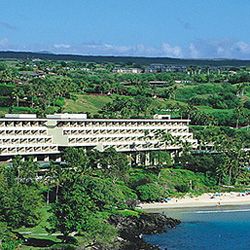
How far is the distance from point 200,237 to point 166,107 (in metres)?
91.2

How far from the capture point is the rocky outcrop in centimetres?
7388

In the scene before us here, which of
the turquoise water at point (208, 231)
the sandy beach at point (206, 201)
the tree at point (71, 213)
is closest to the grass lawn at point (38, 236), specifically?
the tree at point (71, 213)

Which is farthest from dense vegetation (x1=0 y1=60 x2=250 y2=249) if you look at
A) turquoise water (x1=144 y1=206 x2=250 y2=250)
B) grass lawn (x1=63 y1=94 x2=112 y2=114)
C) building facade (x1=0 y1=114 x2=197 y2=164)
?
turquoise water (x1=144 y1=206 x2=250 y2=250)

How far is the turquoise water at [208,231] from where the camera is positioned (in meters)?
77.1

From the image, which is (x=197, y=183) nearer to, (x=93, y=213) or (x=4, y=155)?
(x=4, y=155)

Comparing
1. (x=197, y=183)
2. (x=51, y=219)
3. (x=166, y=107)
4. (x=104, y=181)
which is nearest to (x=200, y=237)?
(x=104, y=181)

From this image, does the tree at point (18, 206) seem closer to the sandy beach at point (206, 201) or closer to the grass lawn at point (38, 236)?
the grass lawn at point (38, 236)

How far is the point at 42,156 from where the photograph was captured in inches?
4387

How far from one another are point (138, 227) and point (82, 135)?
35.8 meters

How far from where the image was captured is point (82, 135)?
115062 mm

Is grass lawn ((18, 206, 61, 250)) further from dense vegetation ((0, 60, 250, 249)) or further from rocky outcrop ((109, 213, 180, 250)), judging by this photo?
rocky outcrop ((109, 213, 180, 250))

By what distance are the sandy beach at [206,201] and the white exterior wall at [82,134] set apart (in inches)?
783

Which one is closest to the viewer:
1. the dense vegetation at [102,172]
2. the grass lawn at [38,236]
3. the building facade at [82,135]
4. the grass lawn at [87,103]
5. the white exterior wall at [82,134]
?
the grass lawn at [38,236]

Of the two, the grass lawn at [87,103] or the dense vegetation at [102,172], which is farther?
the grass lawn at [87,103]
